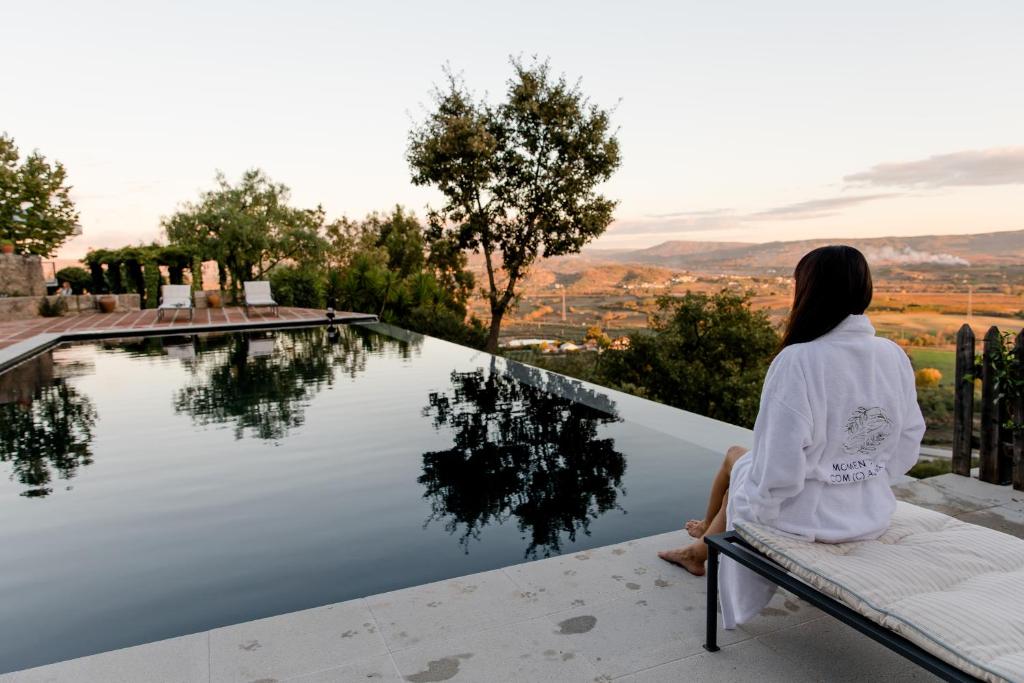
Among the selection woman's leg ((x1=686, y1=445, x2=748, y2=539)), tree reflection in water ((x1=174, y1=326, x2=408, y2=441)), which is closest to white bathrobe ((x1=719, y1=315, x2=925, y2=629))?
woman's leg ((x1=686, y1=445, x2=748, y2=539))

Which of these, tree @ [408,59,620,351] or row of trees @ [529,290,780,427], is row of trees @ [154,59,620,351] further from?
row of trees @ [529,290,780,427]

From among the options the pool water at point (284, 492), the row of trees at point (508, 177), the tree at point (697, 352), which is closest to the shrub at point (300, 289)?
the row of trees at point (508, 177)

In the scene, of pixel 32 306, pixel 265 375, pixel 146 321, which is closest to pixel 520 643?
pixel 265 375

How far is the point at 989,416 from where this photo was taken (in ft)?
11.5

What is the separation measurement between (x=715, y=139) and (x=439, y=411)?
1655 cm

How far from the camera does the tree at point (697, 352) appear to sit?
66.0 ft

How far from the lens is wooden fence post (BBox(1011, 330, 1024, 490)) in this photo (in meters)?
3.31

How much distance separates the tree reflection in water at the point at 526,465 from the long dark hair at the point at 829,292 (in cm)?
176

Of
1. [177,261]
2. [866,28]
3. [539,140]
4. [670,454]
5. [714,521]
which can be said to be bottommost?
[670,454]

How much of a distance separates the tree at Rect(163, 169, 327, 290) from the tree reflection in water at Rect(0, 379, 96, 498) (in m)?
14.6

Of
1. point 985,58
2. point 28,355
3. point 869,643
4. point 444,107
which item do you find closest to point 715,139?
point 985,58

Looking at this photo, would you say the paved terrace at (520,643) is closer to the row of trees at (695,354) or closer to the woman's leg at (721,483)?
the woman's leg at (721,483)

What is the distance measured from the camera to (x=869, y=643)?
79.5 inches

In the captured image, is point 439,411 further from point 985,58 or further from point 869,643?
point 985,58
